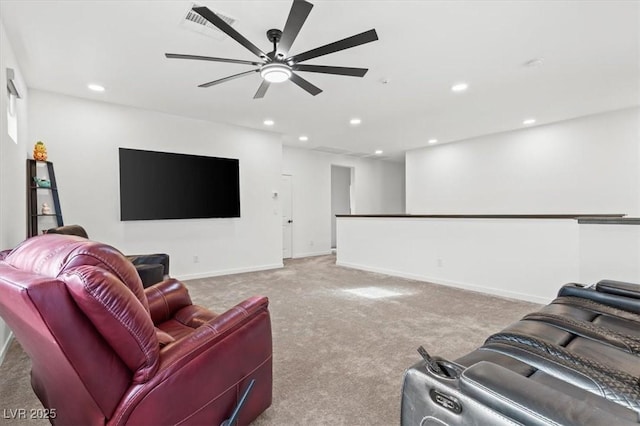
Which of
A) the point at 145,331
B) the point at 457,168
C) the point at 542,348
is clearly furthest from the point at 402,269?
the point at 145,331

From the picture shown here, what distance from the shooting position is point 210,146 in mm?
5312

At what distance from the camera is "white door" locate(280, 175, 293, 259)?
7297 mm

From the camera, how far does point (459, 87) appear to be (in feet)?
12.9

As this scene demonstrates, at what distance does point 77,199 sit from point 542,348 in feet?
16.8

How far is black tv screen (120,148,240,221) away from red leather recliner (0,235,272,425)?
11.6 feet

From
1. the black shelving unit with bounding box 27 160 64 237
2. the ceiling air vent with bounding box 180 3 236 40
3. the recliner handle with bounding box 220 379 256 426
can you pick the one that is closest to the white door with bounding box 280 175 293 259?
the black shelving unit with bounding box 27 160 64 237

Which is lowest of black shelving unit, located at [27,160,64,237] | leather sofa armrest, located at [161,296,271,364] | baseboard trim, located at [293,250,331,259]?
baseboard trim, located at [293,250,331,259]

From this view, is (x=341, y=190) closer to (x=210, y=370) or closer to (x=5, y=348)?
(x=5, y=348)

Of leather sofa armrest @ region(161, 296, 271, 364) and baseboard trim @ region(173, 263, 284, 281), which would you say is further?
baseboard trim @ region(173, 263, 284, 281)

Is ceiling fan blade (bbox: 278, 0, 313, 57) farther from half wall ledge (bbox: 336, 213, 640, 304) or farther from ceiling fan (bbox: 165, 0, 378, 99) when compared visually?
half wall ledge (bbox: 336, 213, 640, 304)

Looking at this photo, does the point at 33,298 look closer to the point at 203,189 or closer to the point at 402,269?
the point at 203,189

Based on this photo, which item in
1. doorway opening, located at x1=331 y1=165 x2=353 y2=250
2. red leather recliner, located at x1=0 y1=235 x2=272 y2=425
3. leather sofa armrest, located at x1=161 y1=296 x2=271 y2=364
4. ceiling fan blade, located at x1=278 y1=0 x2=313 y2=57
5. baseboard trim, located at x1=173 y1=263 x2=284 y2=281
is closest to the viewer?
red leather recliner, located at x1=0 y1=235 x2=272 y2=425

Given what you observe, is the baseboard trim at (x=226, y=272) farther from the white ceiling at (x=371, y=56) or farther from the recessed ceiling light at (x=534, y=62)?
the recessed ceiling light at (x=534, y=62)

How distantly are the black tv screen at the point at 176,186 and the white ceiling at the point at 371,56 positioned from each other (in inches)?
30.1
